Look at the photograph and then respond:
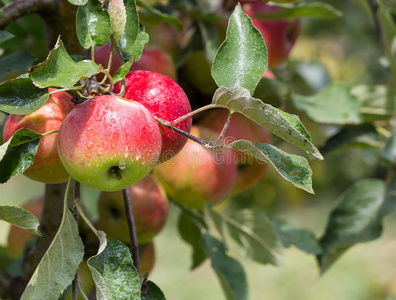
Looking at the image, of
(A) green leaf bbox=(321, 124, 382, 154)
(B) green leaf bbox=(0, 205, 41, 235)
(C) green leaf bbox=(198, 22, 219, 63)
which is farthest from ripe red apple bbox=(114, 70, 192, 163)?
(A) green leaf bbox=(321, 124, 382, 154)

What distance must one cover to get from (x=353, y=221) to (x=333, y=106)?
0.20 metres

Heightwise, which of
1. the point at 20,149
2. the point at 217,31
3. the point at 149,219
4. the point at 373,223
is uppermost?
the point at 20,149

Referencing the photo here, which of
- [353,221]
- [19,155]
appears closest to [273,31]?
[353,221]

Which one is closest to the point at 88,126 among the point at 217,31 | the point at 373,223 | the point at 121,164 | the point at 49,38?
the point at 121,164

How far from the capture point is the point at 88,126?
0.44 m

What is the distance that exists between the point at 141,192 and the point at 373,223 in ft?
1.30

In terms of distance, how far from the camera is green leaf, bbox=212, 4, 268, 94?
0.49m

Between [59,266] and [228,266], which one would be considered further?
[228,266]

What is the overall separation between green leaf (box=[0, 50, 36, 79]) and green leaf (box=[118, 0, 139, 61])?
27 cm

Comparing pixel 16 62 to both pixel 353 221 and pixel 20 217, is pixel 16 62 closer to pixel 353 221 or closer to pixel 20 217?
pixel 20 217

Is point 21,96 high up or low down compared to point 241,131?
up

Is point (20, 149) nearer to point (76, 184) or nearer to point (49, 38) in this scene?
point (76, 184)

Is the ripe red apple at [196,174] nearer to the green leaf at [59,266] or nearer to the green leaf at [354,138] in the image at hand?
the green leaf at [354,138]

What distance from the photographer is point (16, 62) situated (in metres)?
0.74
